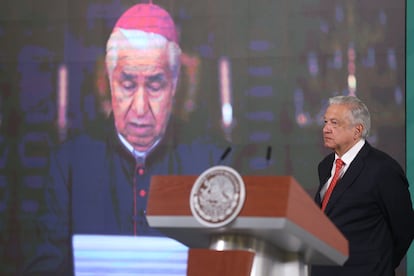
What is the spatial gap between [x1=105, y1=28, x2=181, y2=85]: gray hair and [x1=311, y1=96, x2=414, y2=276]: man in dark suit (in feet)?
7.03

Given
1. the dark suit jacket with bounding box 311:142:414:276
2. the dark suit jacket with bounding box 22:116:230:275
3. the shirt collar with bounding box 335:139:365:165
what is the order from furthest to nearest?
the dark suit jacket with bounding box 22:116:230:275 < the shirt collar with bounding box 335:139:365:165 < the dark suit jacket with bounding box 311:142:414:276

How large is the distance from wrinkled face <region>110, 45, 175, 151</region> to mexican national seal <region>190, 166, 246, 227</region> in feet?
10.4

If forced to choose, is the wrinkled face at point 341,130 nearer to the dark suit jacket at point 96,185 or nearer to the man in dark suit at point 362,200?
the man in dark suit at point 362,200

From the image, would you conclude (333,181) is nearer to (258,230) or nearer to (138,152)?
(258,230)

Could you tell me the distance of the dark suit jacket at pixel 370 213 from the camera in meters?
2.57

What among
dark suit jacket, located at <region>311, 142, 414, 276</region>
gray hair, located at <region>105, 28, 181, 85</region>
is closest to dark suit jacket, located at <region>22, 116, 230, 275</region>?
gray hair, located at <region>105, 28, 181, 85</region>

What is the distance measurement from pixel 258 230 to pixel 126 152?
3290 millimetres

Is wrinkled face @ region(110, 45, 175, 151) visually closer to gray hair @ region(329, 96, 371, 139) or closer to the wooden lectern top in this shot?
gray hair @ region(329, 96, 371, 139)

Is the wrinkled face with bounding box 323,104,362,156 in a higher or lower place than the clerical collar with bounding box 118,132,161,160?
higher

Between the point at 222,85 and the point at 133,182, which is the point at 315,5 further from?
the point at 133,182

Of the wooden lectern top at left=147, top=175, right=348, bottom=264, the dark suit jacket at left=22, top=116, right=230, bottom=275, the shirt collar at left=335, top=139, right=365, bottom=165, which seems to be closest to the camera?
the wooden lectern top at left=147, top=175, right=348, bottom=264

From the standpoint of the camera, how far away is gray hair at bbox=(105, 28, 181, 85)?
477 centimetres

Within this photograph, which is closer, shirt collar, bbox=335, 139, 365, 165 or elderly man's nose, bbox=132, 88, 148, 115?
shirt collar, bbox=335, 139, 365, 165

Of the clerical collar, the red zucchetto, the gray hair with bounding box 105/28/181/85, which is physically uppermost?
the red zucchetto
